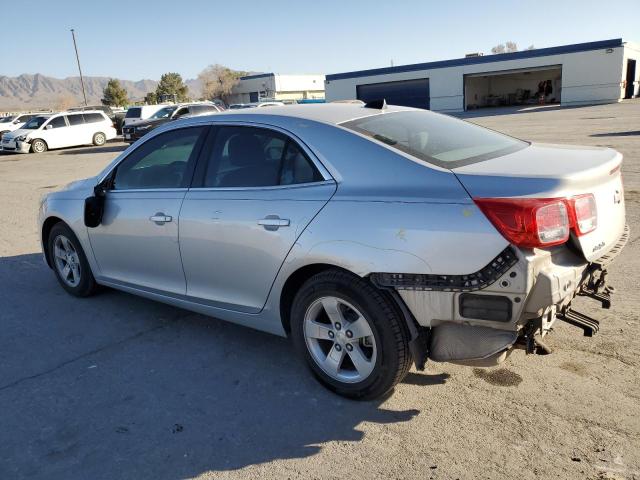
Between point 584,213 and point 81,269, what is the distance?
4235 millimetres

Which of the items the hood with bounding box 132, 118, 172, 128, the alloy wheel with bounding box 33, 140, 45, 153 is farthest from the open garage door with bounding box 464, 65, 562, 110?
the alloy wheel with bounding box 33, 140, 45, 153

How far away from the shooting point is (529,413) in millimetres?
3059

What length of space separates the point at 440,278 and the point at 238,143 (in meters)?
1.78

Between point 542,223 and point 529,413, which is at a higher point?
point 542,223

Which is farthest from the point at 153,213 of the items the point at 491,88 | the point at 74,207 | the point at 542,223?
the point at 491,88

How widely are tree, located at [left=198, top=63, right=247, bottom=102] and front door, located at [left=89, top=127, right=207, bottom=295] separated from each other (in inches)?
3313

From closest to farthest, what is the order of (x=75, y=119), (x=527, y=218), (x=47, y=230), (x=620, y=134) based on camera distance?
1. (x=527, y=218)
2. (x=47, y=230)
3. (x=620, y=134)
4. (x=75, y=119)

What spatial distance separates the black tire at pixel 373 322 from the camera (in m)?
2.96

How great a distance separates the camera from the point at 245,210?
139 inches

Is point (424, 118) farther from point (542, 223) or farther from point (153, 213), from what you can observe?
point (153, 213)

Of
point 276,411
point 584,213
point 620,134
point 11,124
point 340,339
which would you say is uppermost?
point 11,124

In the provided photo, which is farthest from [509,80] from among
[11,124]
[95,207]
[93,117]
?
[95,207]

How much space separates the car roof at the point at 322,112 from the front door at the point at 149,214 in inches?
15.9

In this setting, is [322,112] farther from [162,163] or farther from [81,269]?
[81,269]
